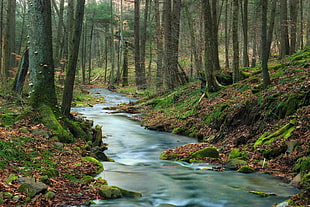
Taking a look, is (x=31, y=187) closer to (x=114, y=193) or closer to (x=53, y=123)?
(x=114, y=193)

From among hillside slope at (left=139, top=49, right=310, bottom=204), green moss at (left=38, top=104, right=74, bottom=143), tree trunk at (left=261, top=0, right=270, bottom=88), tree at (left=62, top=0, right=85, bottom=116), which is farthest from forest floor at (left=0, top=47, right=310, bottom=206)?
tree at (left=62, top=0, right=85, bottom=116)

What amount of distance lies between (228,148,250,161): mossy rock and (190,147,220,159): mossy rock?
416mm

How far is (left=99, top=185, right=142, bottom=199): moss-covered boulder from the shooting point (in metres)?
5.38

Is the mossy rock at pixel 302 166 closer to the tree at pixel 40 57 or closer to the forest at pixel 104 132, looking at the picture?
the forest at pixel 104 132

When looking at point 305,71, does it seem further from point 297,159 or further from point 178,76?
point 178,76

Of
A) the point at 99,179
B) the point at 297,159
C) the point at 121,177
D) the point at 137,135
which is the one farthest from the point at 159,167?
the point at 137,135

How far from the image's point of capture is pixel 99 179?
20.0 ft

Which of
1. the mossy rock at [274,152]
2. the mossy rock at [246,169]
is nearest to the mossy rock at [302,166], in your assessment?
the mossy rock at [274,152]

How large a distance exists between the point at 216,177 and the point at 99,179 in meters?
2.72

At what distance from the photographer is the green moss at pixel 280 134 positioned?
25.9ft

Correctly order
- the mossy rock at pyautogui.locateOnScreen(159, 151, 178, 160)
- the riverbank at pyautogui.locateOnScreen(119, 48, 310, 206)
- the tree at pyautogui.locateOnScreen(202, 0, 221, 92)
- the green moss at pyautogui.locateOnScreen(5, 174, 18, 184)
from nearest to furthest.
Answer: the green moss at pyautogui.locateOnScreen(5, 174, 18, 184) < the riverbank at pyautogui.locateOnScreen(119, 48, 310, 206) < the mossy rock at pyautogui.locateOnScreen(159, 151, 178, 160) < the tree at pyautogui.locateOnScreen(202, 0, 221, 92)

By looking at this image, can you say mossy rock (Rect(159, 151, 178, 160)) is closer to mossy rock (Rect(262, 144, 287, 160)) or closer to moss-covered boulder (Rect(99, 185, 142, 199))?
mossy rock (Rect(262, 144, 287, 160))

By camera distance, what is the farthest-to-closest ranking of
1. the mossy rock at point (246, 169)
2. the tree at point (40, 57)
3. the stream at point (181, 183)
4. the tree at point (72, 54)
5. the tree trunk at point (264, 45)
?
the tree trunk at point (264, 45)
the tree at point (72, 54)
the tree at point (40, 57)
the mossy rock at point (246, 169)
the stream at point (181, 183)

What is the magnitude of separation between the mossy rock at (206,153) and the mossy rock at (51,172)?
4.44m
